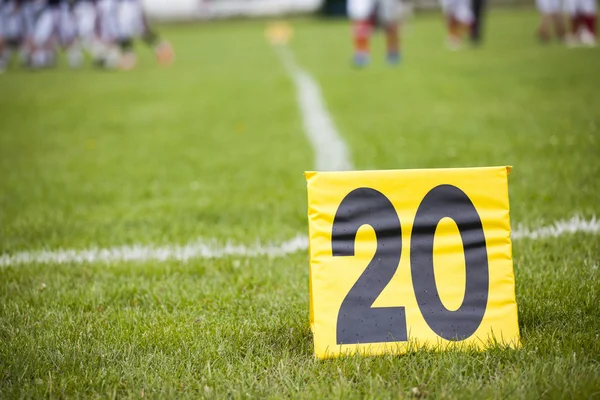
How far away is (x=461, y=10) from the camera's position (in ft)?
48.1

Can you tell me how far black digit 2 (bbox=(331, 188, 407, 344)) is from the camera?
2062 mm

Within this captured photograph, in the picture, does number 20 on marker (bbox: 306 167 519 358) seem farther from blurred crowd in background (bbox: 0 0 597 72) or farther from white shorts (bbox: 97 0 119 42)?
white shorts (bbox: 97 0 119 42)

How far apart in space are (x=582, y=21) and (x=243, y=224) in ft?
37.0

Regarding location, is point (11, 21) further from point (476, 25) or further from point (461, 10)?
point (476, 25)

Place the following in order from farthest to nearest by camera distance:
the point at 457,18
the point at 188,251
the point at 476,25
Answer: the point at 457,18 → the point at 476,25 → the point at 188,251

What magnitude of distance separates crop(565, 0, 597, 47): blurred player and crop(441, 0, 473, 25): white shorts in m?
2.28

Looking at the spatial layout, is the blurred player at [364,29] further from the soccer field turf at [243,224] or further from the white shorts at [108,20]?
the white shorts at [108,20]

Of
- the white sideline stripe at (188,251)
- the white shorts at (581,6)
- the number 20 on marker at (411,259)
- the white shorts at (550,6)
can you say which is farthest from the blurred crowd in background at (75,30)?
the number 20 on marker at (411,259)

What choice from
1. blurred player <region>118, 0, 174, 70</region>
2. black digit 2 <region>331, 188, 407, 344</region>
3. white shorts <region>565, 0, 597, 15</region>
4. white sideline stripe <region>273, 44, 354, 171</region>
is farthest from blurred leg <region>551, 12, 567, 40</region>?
black digit 2 <region>331, 188, 407, 344</region>

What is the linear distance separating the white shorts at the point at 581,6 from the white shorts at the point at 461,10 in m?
2.44

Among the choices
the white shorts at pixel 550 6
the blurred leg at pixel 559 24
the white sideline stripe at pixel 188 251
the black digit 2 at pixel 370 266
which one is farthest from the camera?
the blurred leg at pixel 559 24

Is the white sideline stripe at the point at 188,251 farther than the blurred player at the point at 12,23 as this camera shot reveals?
No

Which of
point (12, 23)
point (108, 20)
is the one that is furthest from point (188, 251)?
point (12, 23)

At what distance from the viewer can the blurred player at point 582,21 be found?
12219 millimetres
